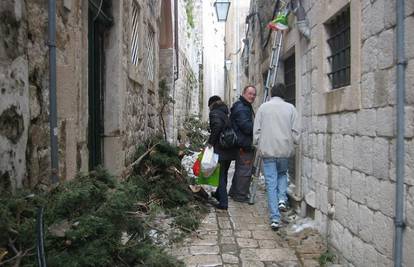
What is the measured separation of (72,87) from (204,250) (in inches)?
78.9

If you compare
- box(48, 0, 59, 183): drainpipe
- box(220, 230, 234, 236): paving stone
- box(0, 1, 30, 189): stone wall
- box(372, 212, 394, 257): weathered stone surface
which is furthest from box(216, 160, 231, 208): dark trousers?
box(0, 1, 30, 189): stone wall

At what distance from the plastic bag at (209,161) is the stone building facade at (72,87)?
0.94 m

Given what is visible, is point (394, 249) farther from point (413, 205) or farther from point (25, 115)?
point (25, 115)

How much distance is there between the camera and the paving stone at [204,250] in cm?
414

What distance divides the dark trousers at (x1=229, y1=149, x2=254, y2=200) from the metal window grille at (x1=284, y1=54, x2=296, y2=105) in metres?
1.09

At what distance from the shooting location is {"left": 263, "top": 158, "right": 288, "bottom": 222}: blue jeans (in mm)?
5020

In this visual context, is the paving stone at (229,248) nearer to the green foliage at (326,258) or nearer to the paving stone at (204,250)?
the paving stone at (204,250)

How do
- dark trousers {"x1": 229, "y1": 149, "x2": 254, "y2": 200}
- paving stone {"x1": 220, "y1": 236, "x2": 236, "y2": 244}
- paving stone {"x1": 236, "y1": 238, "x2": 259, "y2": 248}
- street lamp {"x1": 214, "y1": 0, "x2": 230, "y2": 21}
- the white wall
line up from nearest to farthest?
paving stone {"x1": 236, "y1": 238, "x2": 259, "y2": 248} < paving stone {"x1": 220, "y1": 236, "x2": 236, "y2": 244} < dark trousers {"x1": 229, "y1": 149, "x2": 254, "y2": 200} < street lamp {"x1": 214, "y1": 0, "x2": 230, "y2": 21} < the white wall

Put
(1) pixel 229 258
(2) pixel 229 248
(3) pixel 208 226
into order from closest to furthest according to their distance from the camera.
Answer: (1) pixel 229 258 → (2) pixel 229 248 → (3) pixel 208 226

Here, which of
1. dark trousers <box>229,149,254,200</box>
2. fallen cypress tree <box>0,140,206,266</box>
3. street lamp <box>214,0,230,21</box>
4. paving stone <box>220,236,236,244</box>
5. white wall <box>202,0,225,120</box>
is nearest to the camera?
fallen cypress tree <box>0,140,206,266</box>

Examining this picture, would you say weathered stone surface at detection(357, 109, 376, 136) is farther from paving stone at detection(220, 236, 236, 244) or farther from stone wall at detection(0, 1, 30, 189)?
stone wall at detection(0, 1, 30, 189)

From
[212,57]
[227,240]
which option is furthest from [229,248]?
[212,57]

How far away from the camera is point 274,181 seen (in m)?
5.09

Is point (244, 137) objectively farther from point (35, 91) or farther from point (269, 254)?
point (35, 91)
